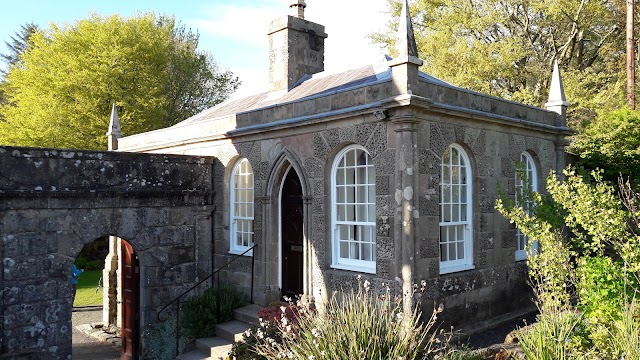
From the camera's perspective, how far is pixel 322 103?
948 centimetres

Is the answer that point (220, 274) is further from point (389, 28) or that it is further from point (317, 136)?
point (389, 28)

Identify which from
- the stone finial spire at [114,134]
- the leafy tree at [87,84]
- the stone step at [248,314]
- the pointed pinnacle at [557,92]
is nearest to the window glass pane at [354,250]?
the stone step at [248,314]

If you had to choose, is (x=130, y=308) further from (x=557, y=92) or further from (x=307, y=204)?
(x=557, y=92)

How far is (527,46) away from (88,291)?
19683 millimetres

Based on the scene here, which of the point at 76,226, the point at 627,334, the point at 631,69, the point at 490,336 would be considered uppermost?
the point at 631,69

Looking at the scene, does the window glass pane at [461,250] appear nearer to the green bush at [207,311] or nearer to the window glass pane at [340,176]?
the window glass pane at [340,176]

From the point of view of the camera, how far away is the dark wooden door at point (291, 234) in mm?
10266

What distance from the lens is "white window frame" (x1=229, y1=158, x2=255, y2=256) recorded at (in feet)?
37.2

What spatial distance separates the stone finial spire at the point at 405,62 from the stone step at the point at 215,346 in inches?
222

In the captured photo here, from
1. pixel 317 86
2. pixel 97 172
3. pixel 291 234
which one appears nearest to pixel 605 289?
pixel 291 234

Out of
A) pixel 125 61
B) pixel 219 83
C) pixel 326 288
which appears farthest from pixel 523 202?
pixel 219 83

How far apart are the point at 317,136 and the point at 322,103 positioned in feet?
2.04

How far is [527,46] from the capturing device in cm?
2114

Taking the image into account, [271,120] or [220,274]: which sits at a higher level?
[271,120]
